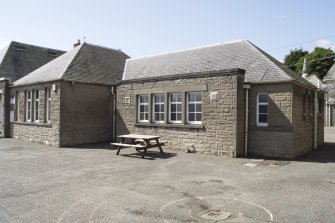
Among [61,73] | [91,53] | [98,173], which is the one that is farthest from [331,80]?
[98,173]

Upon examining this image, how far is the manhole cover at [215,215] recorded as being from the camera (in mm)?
5938

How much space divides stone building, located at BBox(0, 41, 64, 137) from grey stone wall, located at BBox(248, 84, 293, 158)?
17772 millimetres

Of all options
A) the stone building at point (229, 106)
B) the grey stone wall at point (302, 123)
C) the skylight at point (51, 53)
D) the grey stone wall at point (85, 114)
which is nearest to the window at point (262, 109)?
the stone building at point (229, 106)

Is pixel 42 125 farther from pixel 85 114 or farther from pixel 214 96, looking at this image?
pixel 214 96

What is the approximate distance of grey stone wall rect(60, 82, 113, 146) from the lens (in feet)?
59.7

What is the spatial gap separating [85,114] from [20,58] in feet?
38.4

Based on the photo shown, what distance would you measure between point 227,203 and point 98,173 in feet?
15.7

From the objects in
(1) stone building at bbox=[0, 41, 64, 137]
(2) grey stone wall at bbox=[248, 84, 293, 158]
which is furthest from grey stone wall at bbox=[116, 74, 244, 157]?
(1) stone building at bbox=[0, 41, 64, 137]

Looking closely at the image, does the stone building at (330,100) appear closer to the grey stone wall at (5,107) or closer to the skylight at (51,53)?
the skylight at (51,53)

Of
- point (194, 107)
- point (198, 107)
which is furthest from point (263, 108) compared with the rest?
point (194, 107)

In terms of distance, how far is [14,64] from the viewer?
2608 centimetres

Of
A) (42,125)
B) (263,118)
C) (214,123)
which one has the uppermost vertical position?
(263,118)

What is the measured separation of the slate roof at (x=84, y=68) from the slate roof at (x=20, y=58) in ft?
13.2

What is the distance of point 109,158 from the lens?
528 inches
